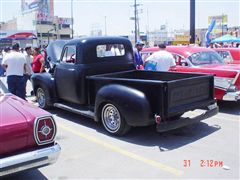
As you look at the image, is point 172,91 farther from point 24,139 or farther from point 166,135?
point 24,139

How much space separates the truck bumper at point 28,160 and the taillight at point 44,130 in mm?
100

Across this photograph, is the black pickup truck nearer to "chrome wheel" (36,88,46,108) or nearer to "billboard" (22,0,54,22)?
"chrome wheel" (36,88,46,108)

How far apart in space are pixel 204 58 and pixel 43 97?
4.46m

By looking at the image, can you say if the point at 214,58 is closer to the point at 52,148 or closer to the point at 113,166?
the point at 113,166

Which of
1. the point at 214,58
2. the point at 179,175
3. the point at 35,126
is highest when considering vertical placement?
the point at 214,58

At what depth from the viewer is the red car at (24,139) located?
3320 mm

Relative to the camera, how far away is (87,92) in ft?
21.2

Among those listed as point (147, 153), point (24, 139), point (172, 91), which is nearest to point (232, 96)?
point (172, 91)

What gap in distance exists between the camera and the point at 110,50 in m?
7.16

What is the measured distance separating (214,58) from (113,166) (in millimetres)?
5540

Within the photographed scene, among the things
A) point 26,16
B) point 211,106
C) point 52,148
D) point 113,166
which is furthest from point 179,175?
point 26,16

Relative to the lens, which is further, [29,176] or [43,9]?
[43,9]

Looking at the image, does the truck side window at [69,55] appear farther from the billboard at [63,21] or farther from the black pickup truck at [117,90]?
the billboard at [63,21]

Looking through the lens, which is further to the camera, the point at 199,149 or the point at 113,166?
the point at 199,149
